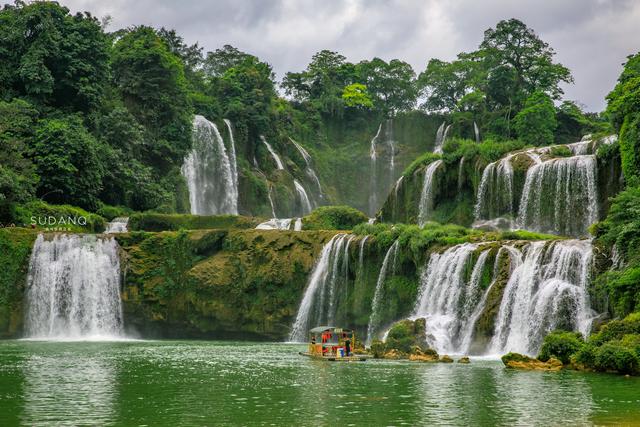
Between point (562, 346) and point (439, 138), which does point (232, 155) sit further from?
point (562, 346)

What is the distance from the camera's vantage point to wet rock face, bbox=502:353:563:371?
28031 millimetres

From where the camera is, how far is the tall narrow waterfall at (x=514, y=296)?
3250cm

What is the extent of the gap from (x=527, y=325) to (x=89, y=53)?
41969mm

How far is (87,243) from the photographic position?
4669 centimetres

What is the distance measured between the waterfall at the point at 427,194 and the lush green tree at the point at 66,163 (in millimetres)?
21753

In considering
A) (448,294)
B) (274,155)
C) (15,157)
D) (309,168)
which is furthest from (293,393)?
(309,168)

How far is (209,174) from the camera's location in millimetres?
68688

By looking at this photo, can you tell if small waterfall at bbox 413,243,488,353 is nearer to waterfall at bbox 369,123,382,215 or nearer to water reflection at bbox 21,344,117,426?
water reflection at bbox 21,344,117,426

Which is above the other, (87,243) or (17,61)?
(17,61)

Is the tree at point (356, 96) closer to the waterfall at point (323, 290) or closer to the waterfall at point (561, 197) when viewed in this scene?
the waterfall at point (561, 197)

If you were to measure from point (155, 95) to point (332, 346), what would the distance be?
127 ft

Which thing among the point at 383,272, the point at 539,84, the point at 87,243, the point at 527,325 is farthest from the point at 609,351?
the point at 539,84

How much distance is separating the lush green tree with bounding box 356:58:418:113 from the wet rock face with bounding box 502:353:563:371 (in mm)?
64435

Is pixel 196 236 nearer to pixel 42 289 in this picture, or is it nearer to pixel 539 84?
pixel 42 289
